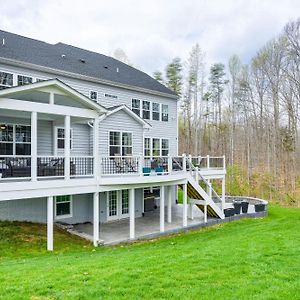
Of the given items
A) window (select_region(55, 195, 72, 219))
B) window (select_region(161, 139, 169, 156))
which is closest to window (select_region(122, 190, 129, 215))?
window (select_region(55, 195, 72, 219))

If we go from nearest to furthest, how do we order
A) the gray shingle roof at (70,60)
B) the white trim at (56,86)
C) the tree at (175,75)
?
the white trim at (56,86), the gray shingle roof at (70,60), the tree at (175,75)

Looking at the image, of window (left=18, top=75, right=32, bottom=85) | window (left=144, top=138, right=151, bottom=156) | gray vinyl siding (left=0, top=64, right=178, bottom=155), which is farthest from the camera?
window (left=144, top=138, right=151, bottom=156)

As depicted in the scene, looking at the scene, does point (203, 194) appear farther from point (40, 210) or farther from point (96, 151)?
point (40, 210)

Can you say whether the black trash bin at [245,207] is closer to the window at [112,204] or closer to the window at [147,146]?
the window at [147,146]

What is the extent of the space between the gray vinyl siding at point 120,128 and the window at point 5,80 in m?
4.40

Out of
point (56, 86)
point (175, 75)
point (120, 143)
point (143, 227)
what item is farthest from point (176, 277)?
point (175, 75)

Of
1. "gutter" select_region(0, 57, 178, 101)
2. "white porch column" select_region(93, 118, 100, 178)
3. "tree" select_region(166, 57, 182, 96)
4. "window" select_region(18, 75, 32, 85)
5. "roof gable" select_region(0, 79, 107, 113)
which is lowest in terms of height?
"white porch column" select_region(93, 118, 100, 178)

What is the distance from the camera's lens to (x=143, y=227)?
607 inches

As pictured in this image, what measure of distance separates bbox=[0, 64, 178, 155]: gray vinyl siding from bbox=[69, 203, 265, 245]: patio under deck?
495cm

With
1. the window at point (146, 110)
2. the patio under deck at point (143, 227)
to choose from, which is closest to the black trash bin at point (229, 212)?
the patio under deck at point (143, 227)

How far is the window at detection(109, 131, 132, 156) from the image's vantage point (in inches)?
656

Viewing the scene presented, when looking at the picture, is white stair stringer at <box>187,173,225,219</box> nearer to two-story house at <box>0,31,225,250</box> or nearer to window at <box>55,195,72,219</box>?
two-story house at <box>0,31,225,250</box>

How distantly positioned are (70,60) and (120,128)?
4.94 meters

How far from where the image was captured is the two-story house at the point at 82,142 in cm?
1108
